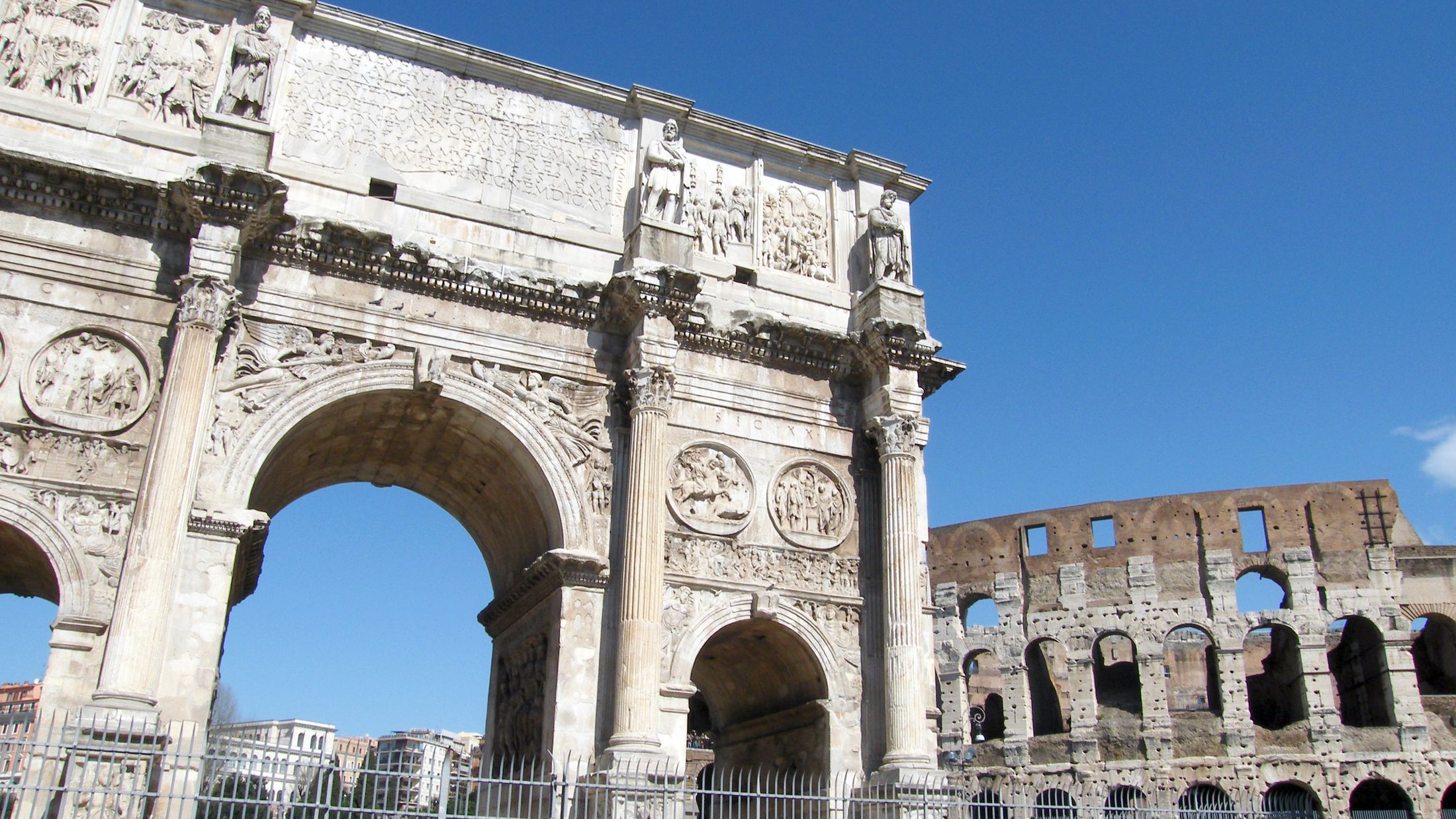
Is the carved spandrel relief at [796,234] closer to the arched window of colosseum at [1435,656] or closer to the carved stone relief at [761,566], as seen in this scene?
the carved stone relief at [761,566]

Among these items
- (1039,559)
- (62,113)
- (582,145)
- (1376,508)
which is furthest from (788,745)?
(1376,508)

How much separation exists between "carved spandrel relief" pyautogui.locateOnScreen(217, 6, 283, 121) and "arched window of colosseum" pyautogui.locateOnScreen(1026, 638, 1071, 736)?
2531 centimetres

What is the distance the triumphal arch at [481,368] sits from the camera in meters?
10.7

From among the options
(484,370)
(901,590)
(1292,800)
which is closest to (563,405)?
(484,370)

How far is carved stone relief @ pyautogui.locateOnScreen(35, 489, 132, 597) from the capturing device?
10.4 metres

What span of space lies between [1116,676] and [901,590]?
2281 centimetres

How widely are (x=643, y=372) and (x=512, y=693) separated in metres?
3.90

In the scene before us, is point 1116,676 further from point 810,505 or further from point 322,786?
point 322,786

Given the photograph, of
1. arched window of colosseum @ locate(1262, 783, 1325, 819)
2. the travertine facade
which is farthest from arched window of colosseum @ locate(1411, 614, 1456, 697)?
arched window of colosseum @ locate(1262, 783, 1325, 819)

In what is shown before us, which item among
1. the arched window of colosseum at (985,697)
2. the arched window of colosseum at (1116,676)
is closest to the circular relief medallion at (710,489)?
the arched window of colosseum at (1116,676)

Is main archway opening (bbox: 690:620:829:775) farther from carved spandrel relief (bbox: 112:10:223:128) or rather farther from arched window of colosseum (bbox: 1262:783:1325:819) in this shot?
arched window of colosseum (bbox: 1262:783:1325:819)

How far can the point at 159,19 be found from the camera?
1252cm

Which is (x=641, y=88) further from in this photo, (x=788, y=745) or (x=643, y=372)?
(x=788, y=745)

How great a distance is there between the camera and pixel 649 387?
12461 mm
